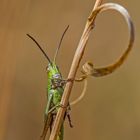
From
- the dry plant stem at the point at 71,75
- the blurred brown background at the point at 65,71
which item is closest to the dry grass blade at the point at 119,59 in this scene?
the dry plant stem at the point at 71,75

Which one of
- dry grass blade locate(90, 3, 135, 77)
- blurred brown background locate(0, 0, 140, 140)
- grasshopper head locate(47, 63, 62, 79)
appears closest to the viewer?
dry grass blade locate(90, 3, 135, 77)

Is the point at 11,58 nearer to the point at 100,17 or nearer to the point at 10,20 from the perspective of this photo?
the point at 10,20

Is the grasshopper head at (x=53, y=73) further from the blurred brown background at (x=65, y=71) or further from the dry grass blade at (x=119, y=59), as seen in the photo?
the blurred brown background at (x=65, y=71)

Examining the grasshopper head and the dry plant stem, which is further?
the grasshopper head

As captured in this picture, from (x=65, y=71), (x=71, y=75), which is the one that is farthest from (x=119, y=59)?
(x=65, y=71)

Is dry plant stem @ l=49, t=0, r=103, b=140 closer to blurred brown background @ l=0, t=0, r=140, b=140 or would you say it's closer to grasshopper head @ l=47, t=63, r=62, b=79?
grasshopper head @ l=47, t=63, r=62, b=79

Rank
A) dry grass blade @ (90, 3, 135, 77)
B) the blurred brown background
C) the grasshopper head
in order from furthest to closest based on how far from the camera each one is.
→ the blurred brown background
the grasshopper head
dry grass blade @ (90, 3, 135, 77)

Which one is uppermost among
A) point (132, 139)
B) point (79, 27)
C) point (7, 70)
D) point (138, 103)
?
point (79, 27)

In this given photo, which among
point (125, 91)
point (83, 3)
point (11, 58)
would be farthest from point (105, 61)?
point (11, 58)

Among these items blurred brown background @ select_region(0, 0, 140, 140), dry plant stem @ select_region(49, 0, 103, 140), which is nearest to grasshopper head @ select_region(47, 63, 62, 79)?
dry plant stem @ select_region(49, 0, 103, 140)

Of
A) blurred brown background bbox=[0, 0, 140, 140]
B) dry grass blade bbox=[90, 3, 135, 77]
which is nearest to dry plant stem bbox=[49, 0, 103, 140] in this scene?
dry grass blade bbox=[90, 3, 135, 77]
